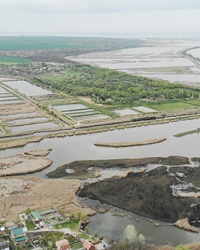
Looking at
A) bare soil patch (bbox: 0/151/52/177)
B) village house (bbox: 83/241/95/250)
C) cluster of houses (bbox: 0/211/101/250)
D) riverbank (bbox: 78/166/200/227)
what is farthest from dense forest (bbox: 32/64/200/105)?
village house (bbox: 83/241/95/250)

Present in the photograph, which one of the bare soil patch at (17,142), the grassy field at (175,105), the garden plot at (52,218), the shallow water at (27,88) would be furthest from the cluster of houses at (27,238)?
the shallow water at (27,88)

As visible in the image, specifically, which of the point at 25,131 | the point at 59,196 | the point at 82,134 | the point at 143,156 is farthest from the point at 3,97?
the point at 59,196

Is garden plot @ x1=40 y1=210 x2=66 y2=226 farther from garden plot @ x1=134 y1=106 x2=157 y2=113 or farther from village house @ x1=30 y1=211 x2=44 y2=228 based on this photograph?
garden plot @ x1=134 y1=106 x2=157 y2=113

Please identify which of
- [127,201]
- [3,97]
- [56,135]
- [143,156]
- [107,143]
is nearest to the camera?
[127,201]

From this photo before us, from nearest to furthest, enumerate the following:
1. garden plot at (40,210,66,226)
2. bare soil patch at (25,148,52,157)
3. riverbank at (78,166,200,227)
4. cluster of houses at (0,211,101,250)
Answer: cluster of houses at (0,211,101,250), garden plot at (40,210,66,226), riverbank at (78,166,200,227), bare soil patch at (25,148,52,157)

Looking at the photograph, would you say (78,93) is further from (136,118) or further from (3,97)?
(136,118)
